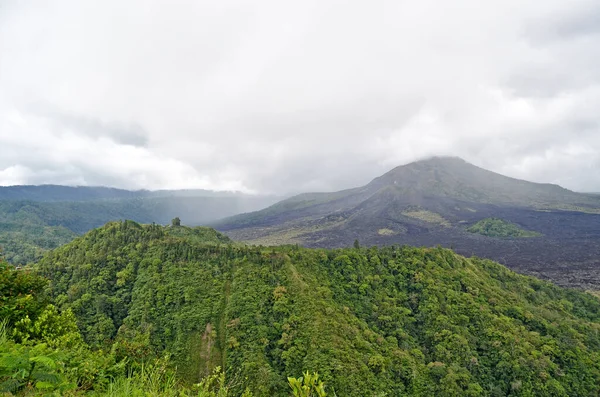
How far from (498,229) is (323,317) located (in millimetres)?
149860

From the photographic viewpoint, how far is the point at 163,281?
107ft

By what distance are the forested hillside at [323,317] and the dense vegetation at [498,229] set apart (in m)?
118

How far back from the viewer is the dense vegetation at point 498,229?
14450 centimetres

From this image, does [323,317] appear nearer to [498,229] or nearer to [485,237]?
[485,237]

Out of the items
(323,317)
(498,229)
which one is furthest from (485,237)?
(323,317)

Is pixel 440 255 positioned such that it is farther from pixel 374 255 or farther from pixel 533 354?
pixel 533 354

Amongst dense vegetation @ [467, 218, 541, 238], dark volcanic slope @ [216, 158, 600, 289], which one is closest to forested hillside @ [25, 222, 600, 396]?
dark volcanic slope @ [216, 158, 600, 289]

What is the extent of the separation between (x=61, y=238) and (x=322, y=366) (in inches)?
6276

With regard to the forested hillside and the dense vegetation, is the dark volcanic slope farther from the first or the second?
the forested hillside

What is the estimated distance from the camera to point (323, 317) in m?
28.8

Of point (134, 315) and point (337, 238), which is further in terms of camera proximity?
point (337, 238)

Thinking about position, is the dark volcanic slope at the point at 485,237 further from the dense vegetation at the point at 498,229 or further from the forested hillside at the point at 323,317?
the forested hillside at the point at 323,317

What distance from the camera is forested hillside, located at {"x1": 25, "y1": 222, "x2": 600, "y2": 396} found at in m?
26.0

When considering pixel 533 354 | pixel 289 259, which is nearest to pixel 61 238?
pixel 289 259
